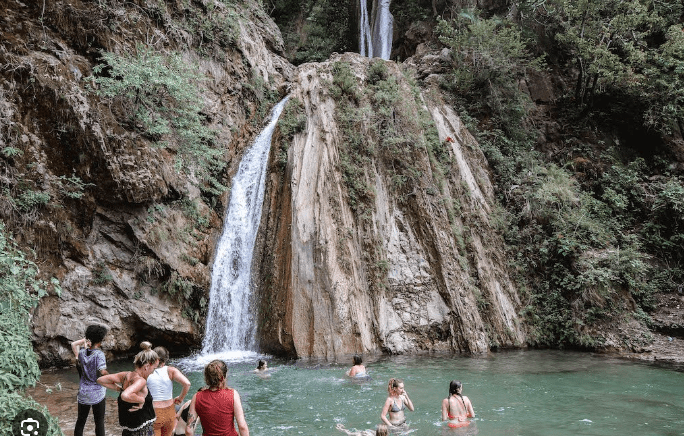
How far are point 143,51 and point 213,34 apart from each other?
578 cm

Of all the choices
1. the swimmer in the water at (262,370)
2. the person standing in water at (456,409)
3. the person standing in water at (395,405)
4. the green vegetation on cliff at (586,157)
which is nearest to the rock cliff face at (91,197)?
the swimmer in the water at (262,370)

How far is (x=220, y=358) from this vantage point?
1321 centimetres

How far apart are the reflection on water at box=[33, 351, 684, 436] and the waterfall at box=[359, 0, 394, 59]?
22.3m

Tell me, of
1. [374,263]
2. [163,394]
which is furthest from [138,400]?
[374,263]

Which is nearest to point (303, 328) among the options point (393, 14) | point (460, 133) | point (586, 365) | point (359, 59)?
point (586, 365)

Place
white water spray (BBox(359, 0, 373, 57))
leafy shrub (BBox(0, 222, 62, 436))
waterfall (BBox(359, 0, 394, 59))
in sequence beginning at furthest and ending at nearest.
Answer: white water spray (BBox(359, 0, 373, 57))
waterfall (BBox(359, 0, 394, 59))
leafy shrub (BBox(0, 222, 62, 436))

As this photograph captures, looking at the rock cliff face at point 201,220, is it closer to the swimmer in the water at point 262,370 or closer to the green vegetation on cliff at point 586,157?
the green vegetation on cliff at point 586,157

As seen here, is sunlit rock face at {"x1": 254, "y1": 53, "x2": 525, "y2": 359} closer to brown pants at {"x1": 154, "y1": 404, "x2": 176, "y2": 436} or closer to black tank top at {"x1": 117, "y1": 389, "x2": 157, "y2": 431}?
brown pants at {"x1": 154, "y1": 404, "x2": 176, "y2": 436}

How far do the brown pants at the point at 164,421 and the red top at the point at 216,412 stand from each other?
1482mm

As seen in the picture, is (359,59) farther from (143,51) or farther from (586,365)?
(586,365)

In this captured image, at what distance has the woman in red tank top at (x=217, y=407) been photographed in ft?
13.2

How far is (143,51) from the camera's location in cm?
1470

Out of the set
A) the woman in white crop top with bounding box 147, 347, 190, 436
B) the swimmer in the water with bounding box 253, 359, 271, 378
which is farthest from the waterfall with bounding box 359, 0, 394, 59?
the woman in white crop top with bounding box 147, 347, 190, 436

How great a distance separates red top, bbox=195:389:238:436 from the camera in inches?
158
